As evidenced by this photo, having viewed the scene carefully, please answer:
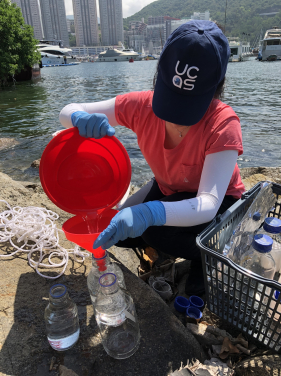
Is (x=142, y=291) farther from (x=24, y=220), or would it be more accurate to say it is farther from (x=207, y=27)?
(x=207, y=27)

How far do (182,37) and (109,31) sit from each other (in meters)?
150

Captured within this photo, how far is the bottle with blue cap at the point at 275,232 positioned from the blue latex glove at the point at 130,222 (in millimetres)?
597

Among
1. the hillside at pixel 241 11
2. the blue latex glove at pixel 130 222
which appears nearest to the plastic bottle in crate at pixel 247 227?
the blue latex glove at pixel 130 222

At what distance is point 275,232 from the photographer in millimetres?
1532

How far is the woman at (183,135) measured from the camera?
1429 millimetres

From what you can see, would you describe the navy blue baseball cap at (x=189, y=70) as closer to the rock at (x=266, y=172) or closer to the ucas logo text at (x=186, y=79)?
the ucas logo text at (x=186, y=79)

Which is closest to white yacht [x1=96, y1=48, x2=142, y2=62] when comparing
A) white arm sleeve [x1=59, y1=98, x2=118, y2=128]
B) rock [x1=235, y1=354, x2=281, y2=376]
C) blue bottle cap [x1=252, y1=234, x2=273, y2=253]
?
white arm sleeve [x1=59, y1=98, x2=118, y2=128]

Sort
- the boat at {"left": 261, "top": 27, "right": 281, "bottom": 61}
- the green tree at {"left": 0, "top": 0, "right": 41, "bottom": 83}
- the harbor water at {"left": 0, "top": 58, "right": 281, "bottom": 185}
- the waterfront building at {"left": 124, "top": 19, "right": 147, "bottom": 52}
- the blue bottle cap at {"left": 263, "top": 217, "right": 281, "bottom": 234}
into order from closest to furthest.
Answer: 1. the blue bottle cap at {"left": 263, "top": 217, "right": 281, "bottom": 234}
2. the harbor water at {"left": 0, "top": 58, "right": 281, "bottom": 185}
3. the green tree at {"left": 0, "top": 0, "right": 41, "bottom": 83}
4. the boat at {"left": 261, "top": 27, "right": 281, "bottom": 61}
5. the waterfront building at {"left": 124, "top": 19, "right": 147, "bottom": 52}

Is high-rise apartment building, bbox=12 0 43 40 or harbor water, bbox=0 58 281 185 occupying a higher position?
high-rise apartment building, bbox=12 0 43 40

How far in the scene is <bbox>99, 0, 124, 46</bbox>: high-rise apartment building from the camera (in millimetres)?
128375

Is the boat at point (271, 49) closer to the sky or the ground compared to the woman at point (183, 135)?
closer to the sky

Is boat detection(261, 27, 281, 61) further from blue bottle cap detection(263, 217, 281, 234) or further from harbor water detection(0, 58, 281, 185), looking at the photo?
blue bottle cap detection(263, 217, 281, 234)

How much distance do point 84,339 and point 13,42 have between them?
25041 millimetres

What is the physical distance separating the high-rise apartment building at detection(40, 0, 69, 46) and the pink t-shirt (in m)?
135
